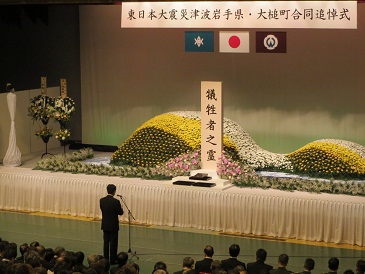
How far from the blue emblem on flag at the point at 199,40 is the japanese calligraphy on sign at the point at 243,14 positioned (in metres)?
0.82

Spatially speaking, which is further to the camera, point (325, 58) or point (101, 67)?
point (101, 67)

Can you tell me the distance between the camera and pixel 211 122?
1298 centimetres

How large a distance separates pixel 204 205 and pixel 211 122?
133cm

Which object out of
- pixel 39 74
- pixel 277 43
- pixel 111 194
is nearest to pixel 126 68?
pixel 39 74

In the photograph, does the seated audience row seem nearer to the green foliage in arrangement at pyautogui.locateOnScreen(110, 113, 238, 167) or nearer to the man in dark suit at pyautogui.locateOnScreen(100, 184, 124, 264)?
the man in dark suit at pyautogui.locateOnScreen(100, 184, 124, 264)

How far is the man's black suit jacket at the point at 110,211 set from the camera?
1068cm

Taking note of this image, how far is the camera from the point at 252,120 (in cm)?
1570

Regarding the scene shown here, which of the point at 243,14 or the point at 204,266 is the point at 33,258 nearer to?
the point at 204,266

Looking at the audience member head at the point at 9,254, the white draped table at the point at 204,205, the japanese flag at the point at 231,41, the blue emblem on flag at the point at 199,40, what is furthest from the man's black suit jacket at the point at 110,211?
the blue emblem on flag at the point at 199,40

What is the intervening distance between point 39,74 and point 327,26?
7.44 meters

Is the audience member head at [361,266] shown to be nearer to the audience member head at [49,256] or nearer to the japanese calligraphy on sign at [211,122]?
the audience member head at [49,256]

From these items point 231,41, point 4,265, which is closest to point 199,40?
point 231,41

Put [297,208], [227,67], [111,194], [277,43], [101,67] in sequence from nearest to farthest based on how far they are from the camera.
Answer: [111,194]
[297,208]
[277,43]
[227,67]
[101,67]

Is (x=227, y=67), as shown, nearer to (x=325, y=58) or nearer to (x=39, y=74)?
(x=325, y=58)
